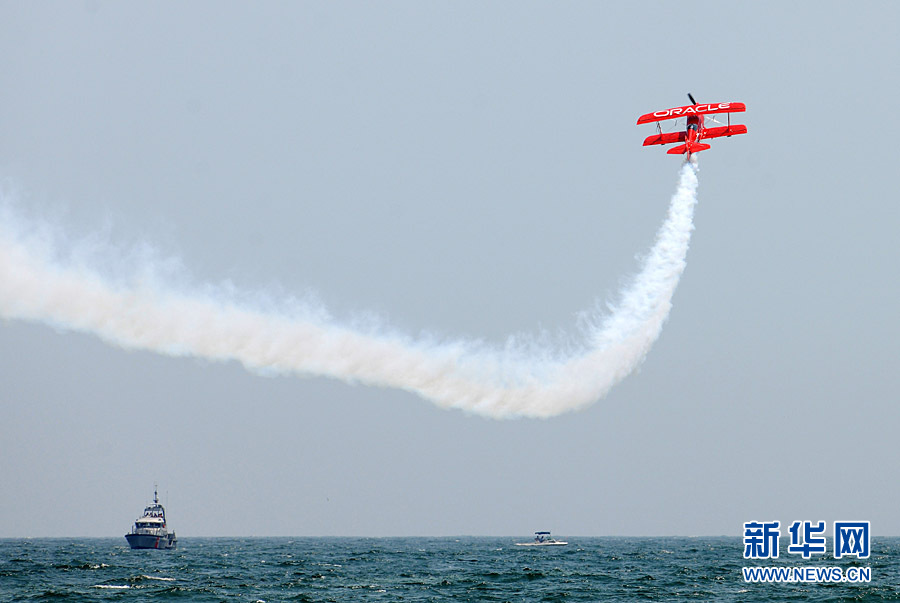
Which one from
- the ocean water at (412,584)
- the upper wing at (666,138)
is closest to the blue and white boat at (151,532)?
the ocean water at (412,584)

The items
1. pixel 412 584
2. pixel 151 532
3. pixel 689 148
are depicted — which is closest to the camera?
pixel 689 148

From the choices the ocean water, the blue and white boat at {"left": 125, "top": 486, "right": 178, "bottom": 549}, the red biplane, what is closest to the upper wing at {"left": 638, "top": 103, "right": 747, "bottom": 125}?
the red biplane

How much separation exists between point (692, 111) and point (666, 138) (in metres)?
2.70

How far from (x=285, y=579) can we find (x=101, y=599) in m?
22.9

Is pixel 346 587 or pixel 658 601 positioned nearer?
pixel 658 601

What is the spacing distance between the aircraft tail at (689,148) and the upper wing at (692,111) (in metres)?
2.19

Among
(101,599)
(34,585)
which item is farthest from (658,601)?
(34,585)

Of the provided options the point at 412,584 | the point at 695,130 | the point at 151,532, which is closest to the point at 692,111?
the point at 695,130

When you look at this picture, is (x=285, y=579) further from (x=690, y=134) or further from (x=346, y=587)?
(x=690, y=134)

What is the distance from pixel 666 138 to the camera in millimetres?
74688

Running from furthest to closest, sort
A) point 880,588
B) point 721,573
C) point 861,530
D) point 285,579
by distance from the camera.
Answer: point 721,573
point 285,579
point 880,588
point 861,530

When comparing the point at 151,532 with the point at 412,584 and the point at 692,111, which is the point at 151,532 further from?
the point at 692,111

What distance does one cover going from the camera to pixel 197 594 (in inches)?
2783

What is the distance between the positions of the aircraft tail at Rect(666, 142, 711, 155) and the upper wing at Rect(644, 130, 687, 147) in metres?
0.62
